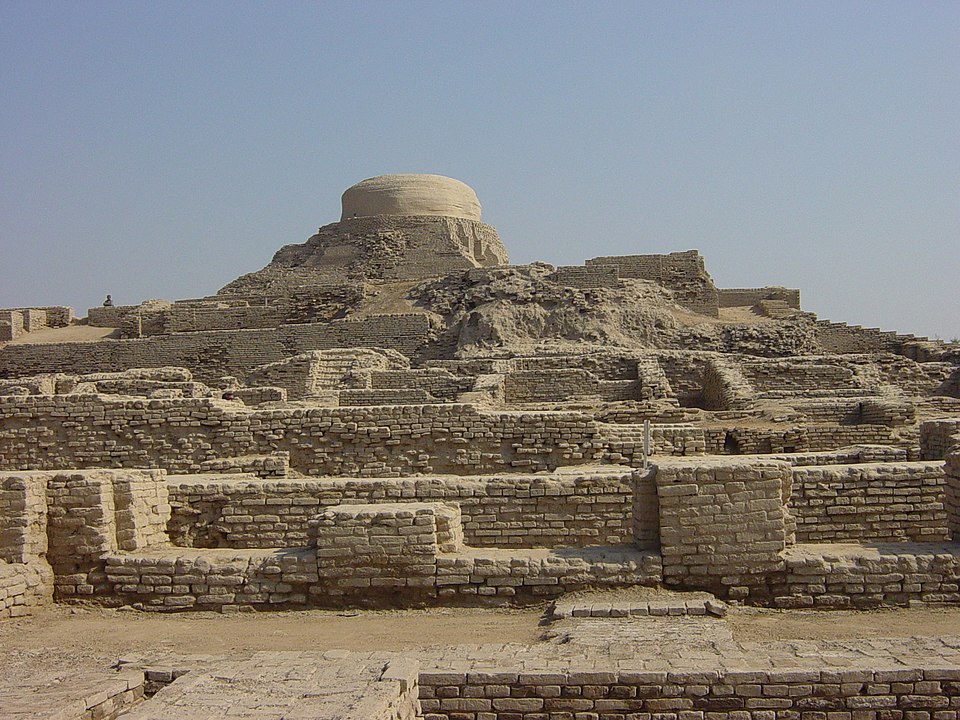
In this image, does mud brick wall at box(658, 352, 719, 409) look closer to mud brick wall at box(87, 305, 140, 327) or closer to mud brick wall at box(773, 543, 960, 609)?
mud brick wall at box(773, 543, 960, 609)

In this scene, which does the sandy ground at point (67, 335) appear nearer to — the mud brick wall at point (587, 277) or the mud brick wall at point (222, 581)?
the mud brick wall at point (587, 277)

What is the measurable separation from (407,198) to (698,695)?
34.4 metres

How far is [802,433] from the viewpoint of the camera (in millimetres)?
11586

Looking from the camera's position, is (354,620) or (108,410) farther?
(108,410)

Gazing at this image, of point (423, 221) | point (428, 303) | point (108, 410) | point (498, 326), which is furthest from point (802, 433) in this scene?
point (423, 221)

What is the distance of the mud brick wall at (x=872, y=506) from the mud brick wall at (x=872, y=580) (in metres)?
1.09

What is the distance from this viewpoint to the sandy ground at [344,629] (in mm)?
5594

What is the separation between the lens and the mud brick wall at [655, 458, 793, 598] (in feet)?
20.2

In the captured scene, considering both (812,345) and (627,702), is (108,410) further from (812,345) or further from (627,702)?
(812,345)

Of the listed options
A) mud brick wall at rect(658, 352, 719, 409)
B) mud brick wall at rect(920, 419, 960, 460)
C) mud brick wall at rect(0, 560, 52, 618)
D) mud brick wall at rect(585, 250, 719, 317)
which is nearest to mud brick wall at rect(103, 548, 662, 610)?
mud brick wall at rect(0, 560, 52, 618)

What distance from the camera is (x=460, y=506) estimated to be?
723 cm

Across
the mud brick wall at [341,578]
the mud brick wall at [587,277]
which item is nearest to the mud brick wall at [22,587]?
the mud brick wall at [341,578]

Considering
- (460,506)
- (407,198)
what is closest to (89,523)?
(460,506)

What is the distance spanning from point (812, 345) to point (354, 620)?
1914 cm
